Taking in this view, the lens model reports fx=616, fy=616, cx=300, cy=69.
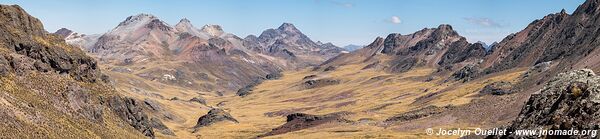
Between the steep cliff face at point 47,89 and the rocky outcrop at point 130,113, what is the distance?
74 centimetres

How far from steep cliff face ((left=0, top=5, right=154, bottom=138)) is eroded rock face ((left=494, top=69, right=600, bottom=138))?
46.8m

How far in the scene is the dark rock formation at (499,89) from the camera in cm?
14115

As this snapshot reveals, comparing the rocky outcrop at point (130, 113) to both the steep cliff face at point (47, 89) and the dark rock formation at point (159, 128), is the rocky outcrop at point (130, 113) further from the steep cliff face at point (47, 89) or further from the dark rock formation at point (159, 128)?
the dark rock formation at point (159, 128)

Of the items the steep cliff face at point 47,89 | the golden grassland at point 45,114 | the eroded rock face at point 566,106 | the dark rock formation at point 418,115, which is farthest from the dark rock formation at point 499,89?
the eroded rock face at point 566,106

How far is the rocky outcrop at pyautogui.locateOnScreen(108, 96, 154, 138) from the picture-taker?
319 feet

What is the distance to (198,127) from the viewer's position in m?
158

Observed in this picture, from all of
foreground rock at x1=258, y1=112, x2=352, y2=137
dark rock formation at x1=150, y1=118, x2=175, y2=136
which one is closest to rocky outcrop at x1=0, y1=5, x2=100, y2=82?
dark rock formation at x1=150, y1=118, x2=175, y2=136

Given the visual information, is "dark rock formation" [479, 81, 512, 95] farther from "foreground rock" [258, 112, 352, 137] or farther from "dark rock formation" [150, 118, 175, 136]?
"dark rock formation" [150, 118, 175, 136]

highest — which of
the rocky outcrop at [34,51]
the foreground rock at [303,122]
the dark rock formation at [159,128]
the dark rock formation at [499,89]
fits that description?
the dark rock formation at [499,89]

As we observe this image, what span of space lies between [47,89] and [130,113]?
61.2ft

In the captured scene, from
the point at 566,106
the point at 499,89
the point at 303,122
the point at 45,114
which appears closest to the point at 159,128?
the point at 303,122

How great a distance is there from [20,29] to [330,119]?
6991cm

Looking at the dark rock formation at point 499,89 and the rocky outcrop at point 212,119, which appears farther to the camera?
the rocky outcrop at point 212,119

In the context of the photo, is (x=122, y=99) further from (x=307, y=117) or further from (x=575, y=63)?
(x=575, y=63)
